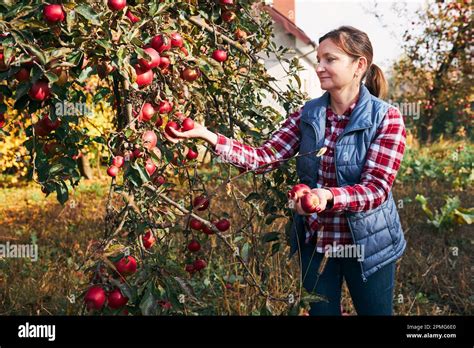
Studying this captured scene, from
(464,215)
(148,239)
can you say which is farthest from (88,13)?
(464,215)

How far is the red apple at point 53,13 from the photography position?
1396mm

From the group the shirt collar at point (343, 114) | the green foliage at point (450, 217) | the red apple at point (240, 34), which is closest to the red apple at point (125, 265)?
the shirt collar at point (343, 114)

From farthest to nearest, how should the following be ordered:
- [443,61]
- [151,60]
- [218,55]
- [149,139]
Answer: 1. [443,61]
2. [218,55]
3. [149,139]
4. [151,60]

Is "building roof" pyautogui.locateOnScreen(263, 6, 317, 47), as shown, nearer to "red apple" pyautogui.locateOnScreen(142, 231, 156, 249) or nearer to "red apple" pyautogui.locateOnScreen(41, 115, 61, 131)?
"red apple" pyautogui.locateOnScreen(142, 231, 156, 249)

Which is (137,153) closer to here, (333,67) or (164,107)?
(164,107)

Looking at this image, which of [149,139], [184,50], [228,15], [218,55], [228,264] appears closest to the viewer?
[149,139]

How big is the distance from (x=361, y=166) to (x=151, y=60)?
0.84m

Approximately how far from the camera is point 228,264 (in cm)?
314

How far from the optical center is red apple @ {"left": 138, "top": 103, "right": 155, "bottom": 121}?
1.64m

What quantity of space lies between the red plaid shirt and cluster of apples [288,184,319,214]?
0.10 meters

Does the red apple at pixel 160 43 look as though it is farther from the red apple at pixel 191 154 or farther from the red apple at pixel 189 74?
the red apple at pixel 191 154

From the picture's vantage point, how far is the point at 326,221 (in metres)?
1.98
